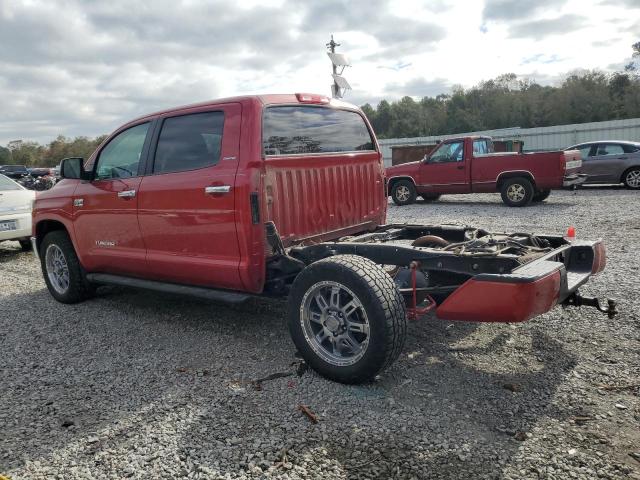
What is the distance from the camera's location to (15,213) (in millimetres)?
8656

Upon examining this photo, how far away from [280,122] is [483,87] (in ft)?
200

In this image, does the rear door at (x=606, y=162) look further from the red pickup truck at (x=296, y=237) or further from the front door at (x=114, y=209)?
the front door at (x=114, y=209)

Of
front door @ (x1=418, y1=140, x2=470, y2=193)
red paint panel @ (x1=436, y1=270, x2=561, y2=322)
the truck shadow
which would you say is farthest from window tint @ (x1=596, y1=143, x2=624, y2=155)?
red paint panel @ (x1=436, y1=270, x2=561, y2=322)

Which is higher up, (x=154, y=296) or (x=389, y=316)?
(x=389, y=316)

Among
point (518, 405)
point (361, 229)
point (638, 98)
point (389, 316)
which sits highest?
point (638, 98)

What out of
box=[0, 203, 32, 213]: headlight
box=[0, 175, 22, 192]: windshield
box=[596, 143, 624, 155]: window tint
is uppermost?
box=[0, 175, 22, 192]: windshield

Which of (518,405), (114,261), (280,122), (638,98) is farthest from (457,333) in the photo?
(638,98)

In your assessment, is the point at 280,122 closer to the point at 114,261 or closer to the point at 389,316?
the point at 389,316

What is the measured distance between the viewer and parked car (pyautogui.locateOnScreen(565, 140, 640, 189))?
1453cm

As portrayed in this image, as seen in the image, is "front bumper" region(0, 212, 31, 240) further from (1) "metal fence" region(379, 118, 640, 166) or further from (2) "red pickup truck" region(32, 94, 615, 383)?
(1) "metal fence" region(379, 118, 640, 166)

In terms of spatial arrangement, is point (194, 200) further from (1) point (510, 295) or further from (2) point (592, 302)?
(2) point (592, 302)

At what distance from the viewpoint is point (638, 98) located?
39.6 metres

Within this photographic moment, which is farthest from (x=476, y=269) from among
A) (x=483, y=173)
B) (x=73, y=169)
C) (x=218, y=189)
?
(x=483, y=173)

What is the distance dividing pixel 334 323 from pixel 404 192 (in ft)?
36.6
